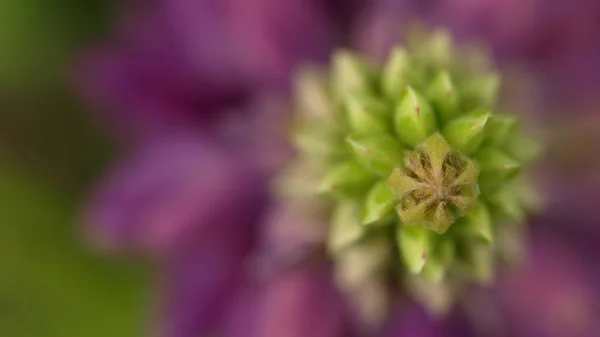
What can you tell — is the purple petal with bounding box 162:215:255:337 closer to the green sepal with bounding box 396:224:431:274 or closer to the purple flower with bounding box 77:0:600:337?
the purple flower with bounding box 77:0:600:337

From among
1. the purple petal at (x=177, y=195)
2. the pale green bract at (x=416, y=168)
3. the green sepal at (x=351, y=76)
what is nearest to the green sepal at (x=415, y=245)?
the pale green bract at (x=416, y=168)

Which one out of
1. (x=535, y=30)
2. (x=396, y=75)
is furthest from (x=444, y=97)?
(x=535, y=30)

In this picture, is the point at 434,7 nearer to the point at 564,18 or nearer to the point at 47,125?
the point at 564,18

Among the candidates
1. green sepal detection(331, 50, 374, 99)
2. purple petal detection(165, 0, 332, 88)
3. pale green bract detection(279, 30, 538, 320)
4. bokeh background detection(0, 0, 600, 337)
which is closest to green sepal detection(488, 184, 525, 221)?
pale green bract detection(279, 30, 538, 320)

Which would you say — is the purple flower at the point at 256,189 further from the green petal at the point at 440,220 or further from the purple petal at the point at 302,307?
the green petal at the point at 440,220

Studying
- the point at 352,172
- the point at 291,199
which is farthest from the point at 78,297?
the point at 352,172

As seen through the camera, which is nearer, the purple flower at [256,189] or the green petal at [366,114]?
the green petal at [366,114]
